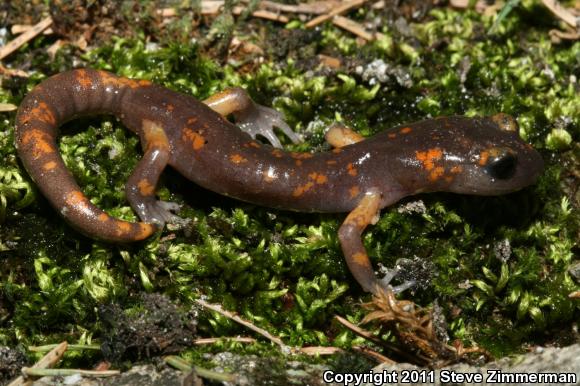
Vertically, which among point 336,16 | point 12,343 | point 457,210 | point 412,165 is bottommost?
point 12,343

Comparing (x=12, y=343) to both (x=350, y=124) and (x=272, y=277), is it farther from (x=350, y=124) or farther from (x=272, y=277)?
(x=350, y=124)

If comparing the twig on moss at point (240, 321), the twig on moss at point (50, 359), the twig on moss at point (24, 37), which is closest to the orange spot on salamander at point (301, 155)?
the twig on moss at point (240, 321)

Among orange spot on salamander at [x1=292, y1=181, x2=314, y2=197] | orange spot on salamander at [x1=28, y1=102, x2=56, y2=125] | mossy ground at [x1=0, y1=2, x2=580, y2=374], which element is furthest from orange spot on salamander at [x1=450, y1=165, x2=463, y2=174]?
orange spot on salamander at [x1=28, y1=102, x2=56, y2=125]

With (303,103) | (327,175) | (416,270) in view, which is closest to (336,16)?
(303,103)

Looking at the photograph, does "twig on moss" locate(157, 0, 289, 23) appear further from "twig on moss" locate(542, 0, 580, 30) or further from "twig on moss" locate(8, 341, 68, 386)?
"twig on moss" locate(8, 341, 68, 386)

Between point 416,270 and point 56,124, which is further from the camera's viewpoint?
point 56,124

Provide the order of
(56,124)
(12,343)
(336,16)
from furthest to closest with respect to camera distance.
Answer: (336,16)
(56,124)
(12,343)

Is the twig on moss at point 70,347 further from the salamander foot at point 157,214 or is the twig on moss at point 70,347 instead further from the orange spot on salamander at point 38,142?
the orange spot on salamander at point 38,142

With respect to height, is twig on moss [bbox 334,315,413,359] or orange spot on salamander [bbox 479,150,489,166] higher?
orange spot on salamander [bbox 479,150,489,166]
